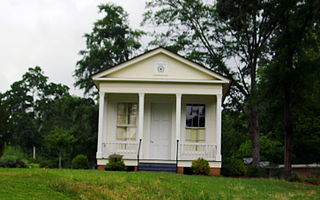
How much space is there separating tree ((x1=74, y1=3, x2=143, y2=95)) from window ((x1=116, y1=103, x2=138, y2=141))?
13389 millimetres

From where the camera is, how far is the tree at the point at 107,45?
3534 centimetres

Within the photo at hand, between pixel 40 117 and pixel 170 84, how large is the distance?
39.2 metres

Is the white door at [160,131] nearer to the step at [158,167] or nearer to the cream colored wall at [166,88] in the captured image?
the step at [158,167]

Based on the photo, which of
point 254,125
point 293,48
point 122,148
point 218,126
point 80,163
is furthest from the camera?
point 254,125

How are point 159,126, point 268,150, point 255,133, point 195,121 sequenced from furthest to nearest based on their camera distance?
point 268,150 → point 255,133 → point 195,121 → point 159,126

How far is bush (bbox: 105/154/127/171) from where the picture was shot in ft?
62.6

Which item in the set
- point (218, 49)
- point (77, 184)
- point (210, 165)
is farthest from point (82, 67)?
point (77, 184)

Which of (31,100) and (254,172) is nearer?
(254,172)

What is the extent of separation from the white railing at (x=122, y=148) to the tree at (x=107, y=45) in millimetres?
14616

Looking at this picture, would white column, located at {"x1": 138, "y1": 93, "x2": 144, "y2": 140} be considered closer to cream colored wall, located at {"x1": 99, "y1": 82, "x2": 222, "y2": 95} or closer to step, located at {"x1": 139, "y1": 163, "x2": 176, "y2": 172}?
cream colored wall, located at {"x1": 99, "y1": 82, "x2": 222, "y2": 95}

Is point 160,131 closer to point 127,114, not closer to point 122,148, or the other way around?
point 127,114

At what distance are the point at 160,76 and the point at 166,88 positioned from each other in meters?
0.62

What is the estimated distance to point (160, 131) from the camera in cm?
2166

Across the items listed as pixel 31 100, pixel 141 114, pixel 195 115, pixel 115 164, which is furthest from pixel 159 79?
pixel 31 100
